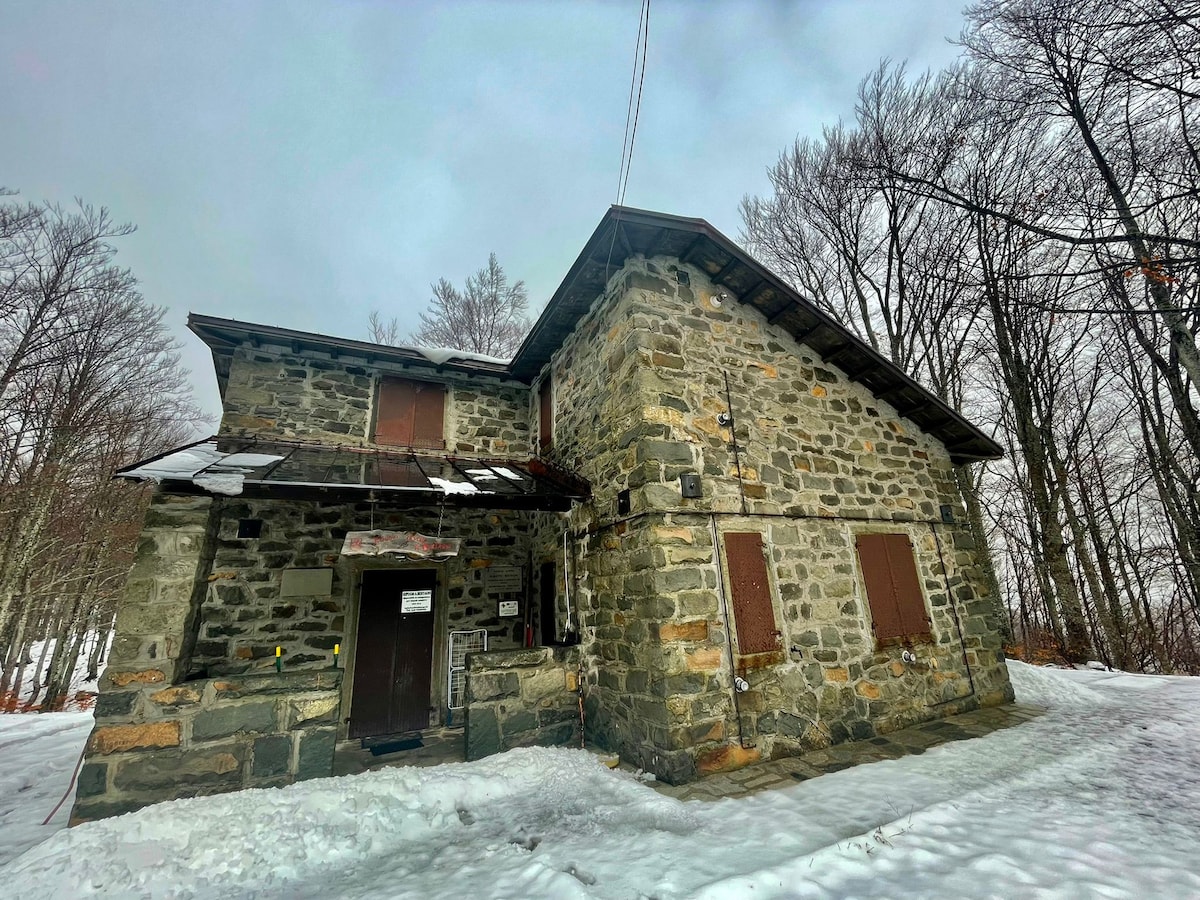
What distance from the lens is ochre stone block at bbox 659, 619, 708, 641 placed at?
3.99m

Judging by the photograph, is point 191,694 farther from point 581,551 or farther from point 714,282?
point 714,282

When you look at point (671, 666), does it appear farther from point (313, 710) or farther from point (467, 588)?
point (467, 588)

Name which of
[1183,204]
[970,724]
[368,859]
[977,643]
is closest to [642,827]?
[368,859]

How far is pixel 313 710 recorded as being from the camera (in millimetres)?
3965

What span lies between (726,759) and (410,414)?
6.10 m

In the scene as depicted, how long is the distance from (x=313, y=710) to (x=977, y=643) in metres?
7.75

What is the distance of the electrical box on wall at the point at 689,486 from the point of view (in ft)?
14.6

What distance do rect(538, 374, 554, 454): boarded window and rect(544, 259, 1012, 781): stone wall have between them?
1.49 feet

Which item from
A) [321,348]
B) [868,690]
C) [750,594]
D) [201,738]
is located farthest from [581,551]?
[321,348]

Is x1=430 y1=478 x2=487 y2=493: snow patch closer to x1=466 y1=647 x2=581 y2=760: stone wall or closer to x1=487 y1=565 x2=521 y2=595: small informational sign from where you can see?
x1=466 y1=647 x2=581 y2=760: stone wall

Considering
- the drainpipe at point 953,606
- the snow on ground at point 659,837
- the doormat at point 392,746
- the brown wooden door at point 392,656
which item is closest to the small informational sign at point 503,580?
the brown wooden door at point 392,656

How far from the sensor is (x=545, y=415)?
7145 millimetres

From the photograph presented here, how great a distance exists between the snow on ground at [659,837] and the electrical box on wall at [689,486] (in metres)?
2.47

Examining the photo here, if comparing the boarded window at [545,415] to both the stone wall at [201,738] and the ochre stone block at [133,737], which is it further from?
the ochre stone block at [133,737]
